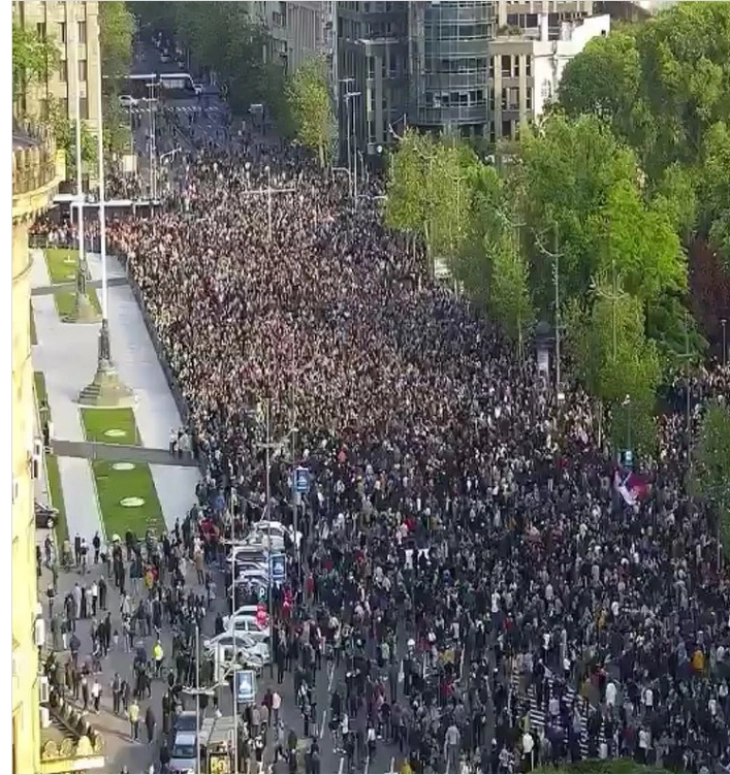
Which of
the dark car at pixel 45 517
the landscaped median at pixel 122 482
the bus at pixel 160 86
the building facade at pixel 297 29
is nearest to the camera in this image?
the dark car at pixel 45 517

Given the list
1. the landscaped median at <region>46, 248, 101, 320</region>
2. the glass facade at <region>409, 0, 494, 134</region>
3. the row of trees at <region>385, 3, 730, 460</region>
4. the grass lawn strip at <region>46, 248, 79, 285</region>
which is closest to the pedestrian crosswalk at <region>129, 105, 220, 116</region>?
the glass facade at <region>409, 0, 494, 134</region>

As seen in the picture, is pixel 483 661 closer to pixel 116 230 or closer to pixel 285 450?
pixel 285 450

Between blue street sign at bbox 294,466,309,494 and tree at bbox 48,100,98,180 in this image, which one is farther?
tree at bbox 48,100,98,180

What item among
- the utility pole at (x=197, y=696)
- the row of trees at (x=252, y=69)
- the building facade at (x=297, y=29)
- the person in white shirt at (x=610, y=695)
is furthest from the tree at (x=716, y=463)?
the building facade at (x=297, y=29)

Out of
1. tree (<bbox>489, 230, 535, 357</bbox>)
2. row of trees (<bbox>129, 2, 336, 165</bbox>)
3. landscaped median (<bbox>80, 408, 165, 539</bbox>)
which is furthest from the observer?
row of trees (<bbox>129, 2, 336, 165</bbox>)

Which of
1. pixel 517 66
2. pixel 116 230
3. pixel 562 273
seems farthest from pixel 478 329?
pixel 517 66

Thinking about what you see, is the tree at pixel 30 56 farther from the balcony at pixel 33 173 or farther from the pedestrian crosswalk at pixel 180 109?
the balcony at pixel 33 173

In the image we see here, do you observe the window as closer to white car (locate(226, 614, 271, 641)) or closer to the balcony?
white car (locate(226, 614, 271, 641))
